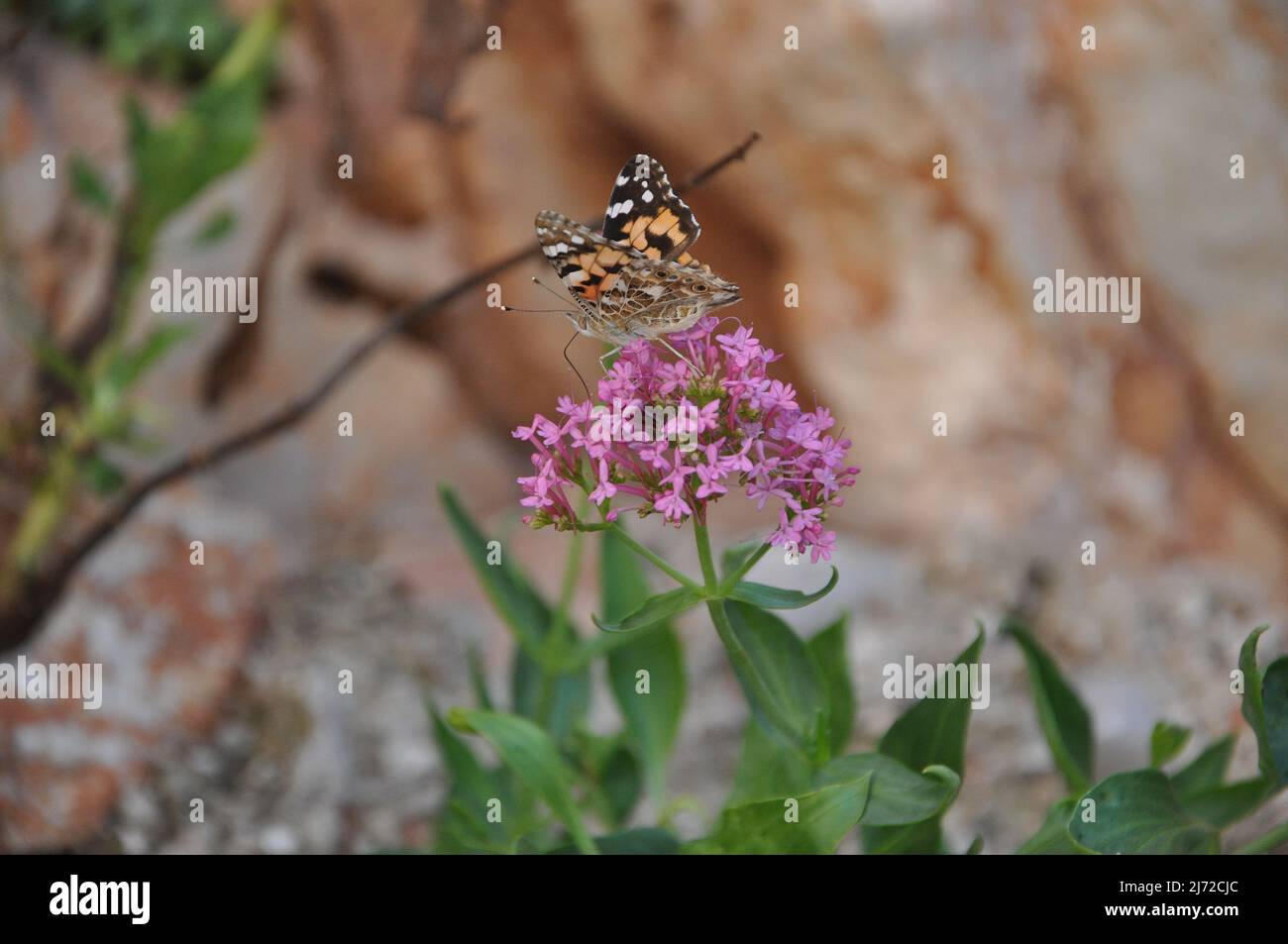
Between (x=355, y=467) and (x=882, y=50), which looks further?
(x=355, y=467)

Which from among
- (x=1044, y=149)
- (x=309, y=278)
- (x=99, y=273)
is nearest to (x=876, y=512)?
(x=1044, y=149)

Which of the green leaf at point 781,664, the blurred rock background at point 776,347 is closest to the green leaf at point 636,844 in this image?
the green leaf at point 781,664

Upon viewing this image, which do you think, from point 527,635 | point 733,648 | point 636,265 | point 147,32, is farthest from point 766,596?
point 147,32

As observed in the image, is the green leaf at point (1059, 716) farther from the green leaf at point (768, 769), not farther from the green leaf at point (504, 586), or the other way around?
the green leaf at point (504, 586)

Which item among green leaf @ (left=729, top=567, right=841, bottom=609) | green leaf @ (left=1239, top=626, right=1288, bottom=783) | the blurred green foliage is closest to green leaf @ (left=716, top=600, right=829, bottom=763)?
green leaf @ (left=729, top=567, right=841, bottom=609)

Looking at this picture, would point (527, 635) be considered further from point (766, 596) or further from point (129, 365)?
point (129, 365)
